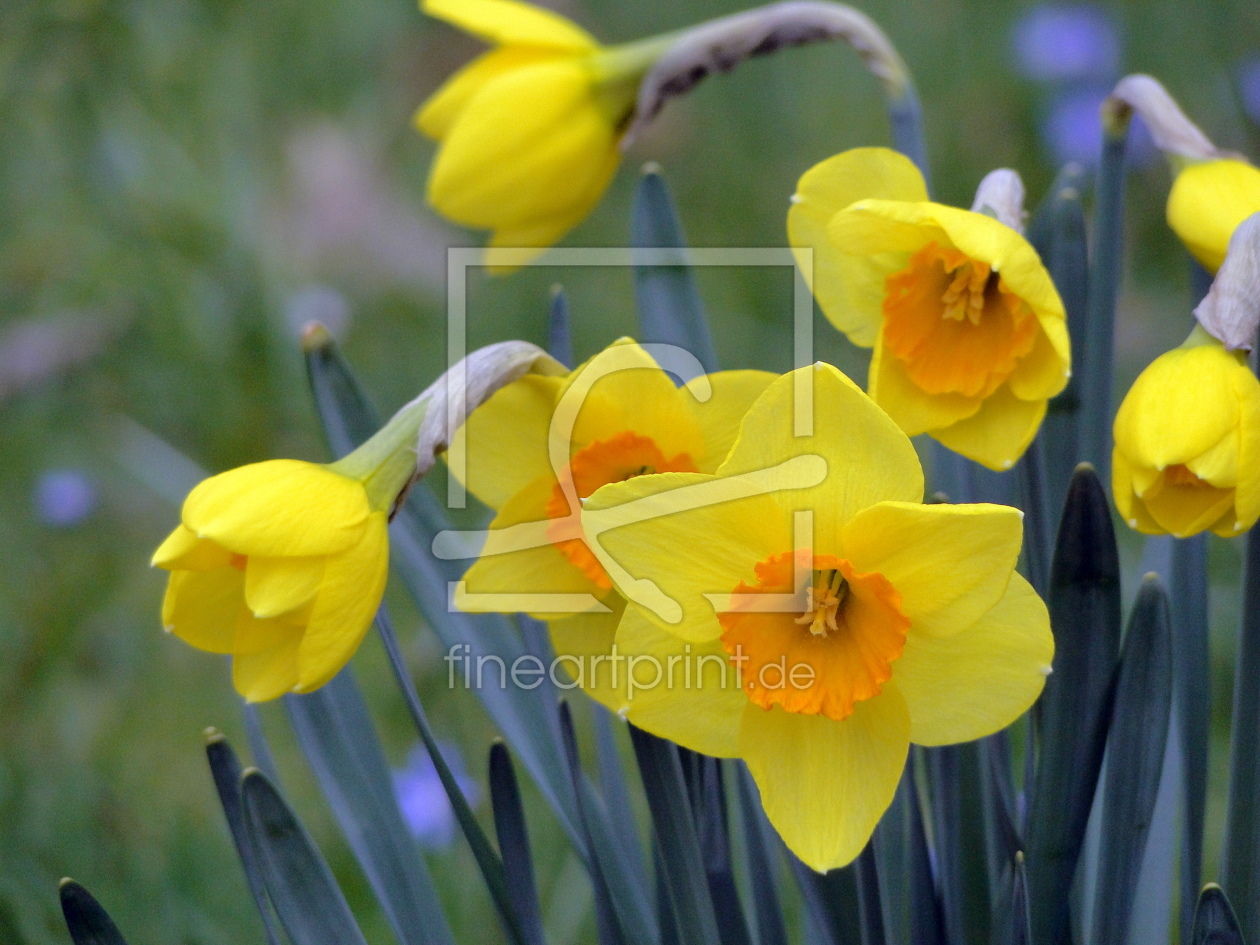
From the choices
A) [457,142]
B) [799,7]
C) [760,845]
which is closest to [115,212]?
[457,142]

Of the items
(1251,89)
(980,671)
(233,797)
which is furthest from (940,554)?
(1251,89)

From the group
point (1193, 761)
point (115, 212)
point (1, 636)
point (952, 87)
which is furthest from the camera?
point (952, 87)

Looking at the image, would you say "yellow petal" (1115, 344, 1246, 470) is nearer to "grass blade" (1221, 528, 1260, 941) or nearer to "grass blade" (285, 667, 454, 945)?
"grass blade" (1221, 528, 1260, 941)

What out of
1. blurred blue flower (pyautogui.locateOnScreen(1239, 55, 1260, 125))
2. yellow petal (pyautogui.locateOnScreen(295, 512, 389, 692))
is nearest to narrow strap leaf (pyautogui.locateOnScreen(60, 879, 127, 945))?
yellow petal (pyautogui.locateOnScreen(295, 512, 389, 692))

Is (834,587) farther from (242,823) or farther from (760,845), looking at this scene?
(242,823)

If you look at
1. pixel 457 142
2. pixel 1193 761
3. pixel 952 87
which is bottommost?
pixel 1193 761

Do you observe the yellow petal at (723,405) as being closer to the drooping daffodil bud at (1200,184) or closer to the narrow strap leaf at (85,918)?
the drooping daffodil bud at (1200,184)
